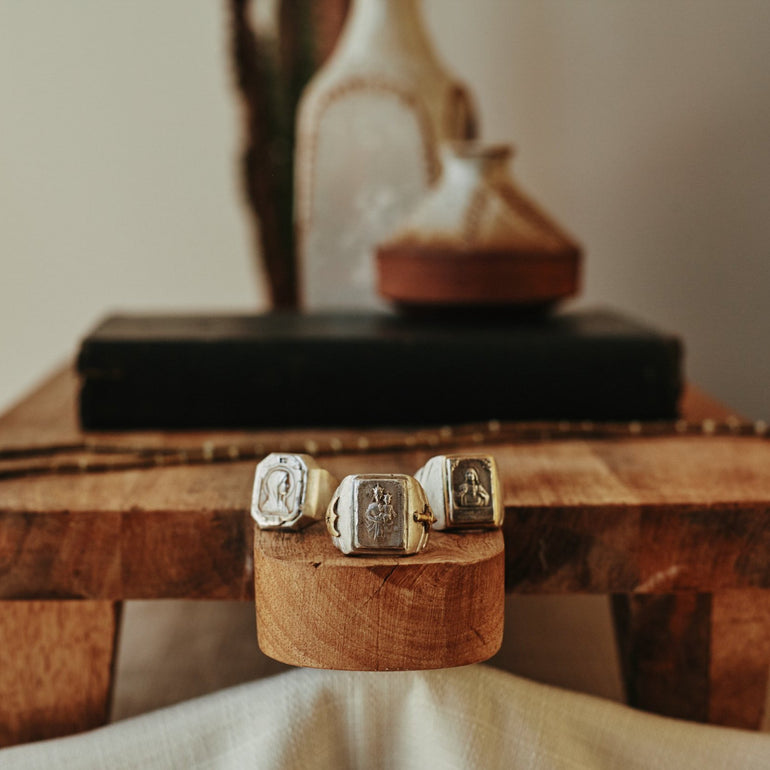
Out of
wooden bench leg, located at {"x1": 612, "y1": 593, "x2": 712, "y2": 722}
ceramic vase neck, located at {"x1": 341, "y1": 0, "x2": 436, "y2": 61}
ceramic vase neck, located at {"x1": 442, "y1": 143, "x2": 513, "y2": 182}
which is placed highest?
ceramic vase neck, located at {"x1": 341, "y1": 0, "x2": 436, "y2": 61}

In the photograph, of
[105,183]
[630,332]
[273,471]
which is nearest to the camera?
[273,471]

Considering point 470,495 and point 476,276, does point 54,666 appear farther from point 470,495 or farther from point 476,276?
point 476,276

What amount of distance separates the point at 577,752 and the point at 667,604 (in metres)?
0.12

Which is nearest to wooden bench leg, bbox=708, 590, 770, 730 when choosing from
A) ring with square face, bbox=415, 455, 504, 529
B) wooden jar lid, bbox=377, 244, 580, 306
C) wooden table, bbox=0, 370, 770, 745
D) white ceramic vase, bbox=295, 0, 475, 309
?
wooden table, bbox=0, 370, 770, 745

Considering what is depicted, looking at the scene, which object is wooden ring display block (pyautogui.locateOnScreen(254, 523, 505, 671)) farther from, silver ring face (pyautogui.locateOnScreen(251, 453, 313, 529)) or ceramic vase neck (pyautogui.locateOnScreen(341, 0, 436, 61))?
ceramic vase neck (pyautogui.locateOnScreen(341, 0, 436, 61))

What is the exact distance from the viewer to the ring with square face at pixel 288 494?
0.46 meters

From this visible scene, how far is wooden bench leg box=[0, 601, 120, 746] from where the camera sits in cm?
55

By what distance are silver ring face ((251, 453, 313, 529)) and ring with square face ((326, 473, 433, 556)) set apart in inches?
1.0

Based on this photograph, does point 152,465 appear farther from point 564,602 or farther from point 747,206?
point 747,206

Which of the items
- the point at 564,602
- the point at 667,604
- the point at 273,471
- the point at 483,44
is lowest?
the point at 564,602

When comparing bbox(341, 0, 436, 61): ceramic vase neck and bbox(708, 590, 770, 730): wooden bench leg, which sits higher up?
bbox(341, 0, 436, 61): ceramic vase neck

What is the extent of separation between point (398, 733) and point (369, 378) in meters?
0.29

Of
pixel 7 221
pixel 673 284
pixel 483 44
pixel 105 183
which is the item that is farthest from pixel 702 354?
pixel 7 221

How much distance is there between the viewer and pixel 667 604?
0.56 m
